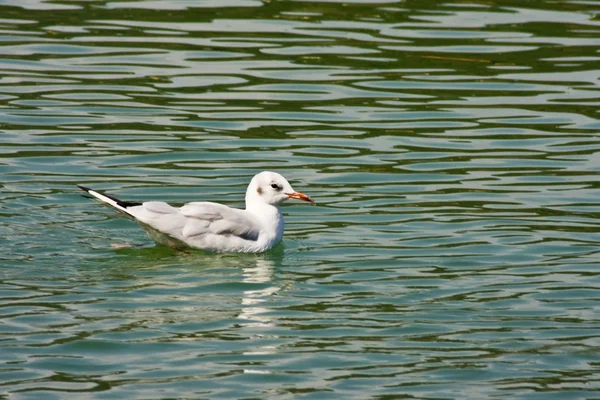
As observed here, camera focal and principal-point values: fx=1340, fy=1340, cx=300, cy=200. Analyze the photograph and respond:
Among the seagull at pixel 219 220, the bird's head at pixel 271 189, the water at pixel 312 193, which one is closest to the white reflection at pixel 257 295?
the water at pixel 312 193

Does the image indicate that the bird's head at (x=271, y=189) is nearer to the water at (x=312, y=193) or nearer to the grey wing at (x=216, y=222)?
the grey wing at (x=216, y=222)

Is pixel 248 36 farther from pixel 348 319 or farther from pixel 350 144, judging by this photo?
pixel 348 319

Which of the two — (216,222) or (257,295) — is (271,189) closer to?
(216,222)

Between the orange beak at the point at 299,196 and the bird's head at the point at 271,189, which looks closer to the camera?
the orange beak at the point at 299,196

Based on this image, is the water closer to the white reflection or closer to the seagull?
the white reflection

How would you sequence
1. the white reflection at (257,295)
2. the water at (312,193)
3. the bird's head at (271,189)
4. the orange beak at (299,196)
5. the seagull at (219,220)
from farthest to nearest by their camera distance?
the bird's head at (271,189) → the orange beak at (299,196) → the seagull at (219,220) → the white reflection at (257,295) → the water at (312,193)

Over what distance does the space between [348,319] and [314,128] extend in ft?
20.7

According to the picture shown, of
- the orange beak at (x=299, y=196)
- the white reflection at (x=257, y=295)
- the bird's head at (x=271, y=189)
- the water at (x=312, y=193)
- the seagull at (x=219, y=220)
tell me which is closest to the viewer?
the water at (x=312, y=193)

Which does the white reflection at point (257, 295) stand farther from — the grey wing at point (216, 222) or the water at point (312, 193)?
the grey wing at point (216, 222)

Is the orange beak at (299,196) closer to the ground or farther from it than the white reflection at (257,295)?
farther from it

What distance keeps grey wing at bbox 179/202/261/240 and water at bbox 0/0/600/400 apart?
0.25 metres

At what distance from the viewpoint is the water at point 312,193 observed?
30.0 feet

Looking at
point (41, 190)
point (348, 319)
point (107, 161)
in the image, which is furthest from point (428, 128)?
point (348, 319)

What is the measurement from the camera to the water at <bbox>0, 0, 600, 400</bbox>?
360 inches
